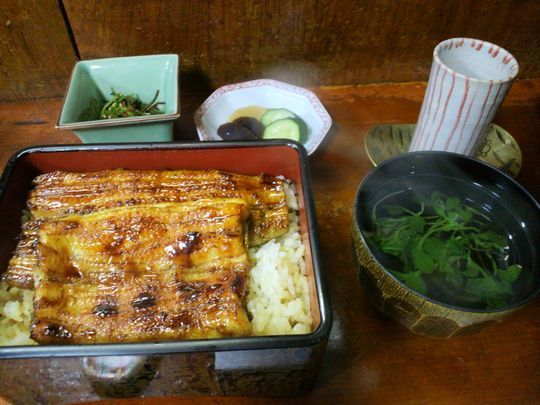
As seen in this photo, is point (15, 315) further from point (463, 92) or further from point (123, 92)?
point (463, 92)

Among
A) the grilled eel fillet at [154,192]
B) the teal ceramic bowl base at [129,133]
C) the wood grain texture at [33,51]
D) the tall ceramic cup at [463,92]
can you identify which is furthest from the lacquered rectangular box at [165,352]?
the wood grain texture at [33,51]

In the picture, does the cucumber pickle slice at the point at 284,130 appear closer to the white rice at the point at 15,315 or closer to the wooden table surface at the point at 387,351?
the wooden table surface at the point at 387,351

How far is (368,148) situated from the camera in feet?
5.88

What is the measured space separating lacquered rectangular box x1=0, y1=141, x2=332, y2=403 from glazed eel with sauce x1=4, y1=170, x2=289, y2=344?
55 millimetres

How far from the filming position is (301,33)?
1.92m

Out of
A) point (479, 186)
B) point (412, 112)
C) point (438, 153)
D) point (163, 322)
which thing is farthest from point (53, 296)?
point (412, 112)

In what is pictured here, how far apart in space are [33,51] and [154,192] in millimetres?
1009

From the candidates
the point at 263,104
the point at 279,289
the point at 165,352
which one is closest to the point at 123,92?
the point at 263,104

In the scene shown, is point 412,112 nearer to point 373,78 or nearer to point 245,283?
point 373,78

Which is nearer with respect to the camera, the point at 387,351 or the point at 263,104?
the point at 387,351

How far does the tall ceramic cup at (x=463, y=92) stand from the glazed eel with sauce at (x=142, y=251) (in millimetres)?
611

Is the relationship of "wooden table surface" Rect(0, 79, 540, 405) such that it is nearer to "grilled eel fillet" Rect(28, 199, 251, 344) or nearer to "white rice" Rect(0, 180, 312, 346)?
"white rice" Rect(0, 180, 312, 346)

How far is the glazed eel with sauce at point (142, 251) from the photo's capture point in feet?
3.70

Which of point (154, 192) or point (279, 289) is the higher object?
point (154, 192)
